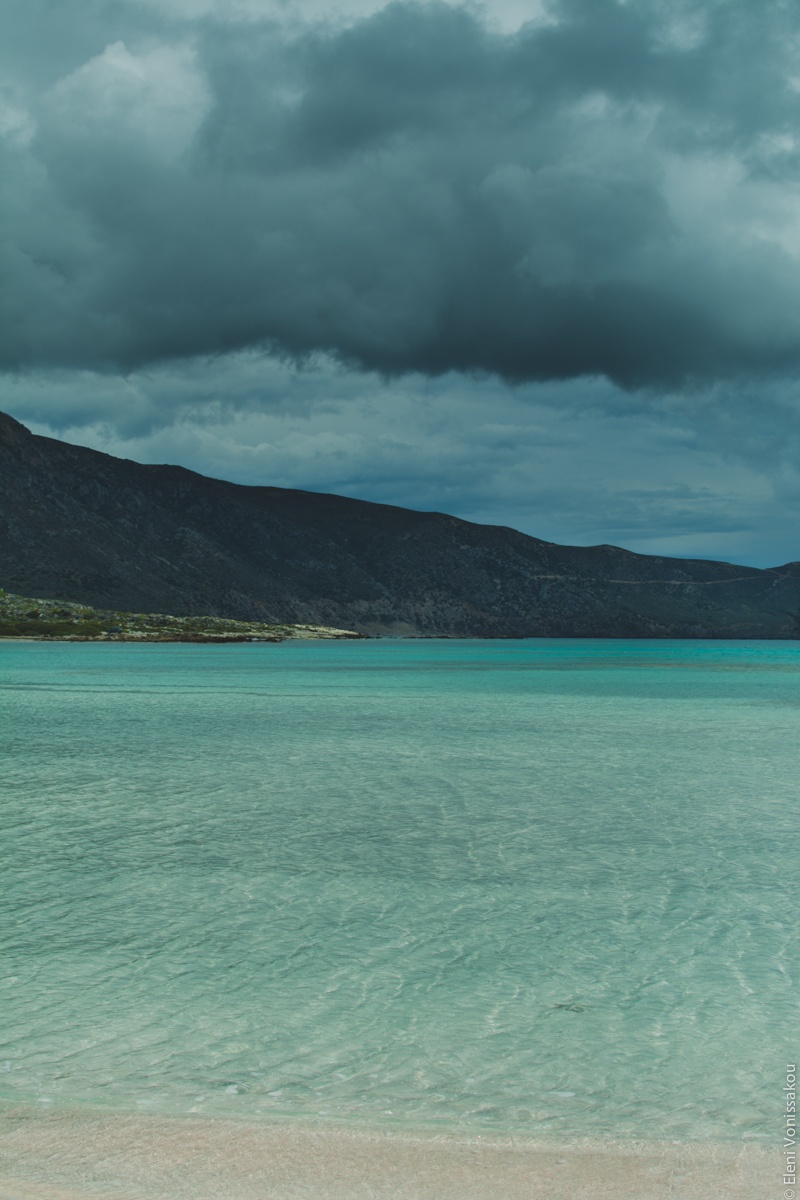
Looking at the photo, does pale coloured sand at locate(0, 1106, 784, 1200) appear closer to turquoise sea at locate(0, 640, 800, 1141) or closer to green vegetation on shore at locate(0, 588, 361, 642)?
turquoise sea at locate(0, 640, 800, 1141)

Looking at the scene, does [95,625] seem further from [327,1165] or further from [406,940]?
[327,1165]

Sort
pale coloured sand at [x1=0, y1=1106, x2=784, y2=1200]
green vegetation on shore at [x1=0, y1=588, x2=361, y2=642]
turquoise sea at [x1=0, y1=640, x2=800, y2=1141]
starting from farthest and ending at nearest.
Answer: green vegetation on shore at [x1=0, y1=588, x2=361, y2=642]
turquoise sea at [x1=0, y1=640, x2=800, y2=1141]
pale coloured sand at [x1=0, y1=1106, x2=784, y2=1200]

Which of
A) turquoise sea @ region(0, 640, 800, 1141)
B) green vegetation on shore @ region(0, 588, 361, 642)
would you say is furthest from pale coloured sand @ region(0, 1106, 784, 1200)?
green vegetation on shore @ region(0, 588, 361, 642)

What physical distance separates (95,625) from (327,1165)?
167794 mm

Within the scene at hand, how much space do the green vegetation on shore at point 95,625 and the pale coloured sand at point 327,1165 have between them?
15369 cm

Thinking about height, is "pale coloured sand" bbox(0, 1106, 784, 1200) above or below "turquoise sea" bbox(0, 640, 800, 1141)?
above

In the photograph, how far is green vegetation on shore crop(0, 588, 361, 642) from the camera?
154 m

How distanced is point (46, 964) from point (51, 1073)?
2554mm

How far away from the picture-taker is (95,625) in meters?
164

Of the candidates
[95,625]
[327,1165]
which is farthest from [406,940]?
[95,625]

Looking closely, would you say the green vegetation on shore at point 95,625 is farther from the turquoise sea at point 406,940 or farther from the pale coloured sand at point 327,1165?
the pale coloured sand at point 327,1165

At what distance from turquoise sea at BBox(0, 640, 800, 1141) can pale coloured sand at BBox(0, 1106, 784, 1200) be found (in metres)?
0.24

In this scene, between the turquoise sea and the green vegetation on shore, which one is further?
the green vegetation on shore

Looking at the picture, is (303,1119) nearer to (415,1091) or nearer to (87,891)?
(415,1091)
